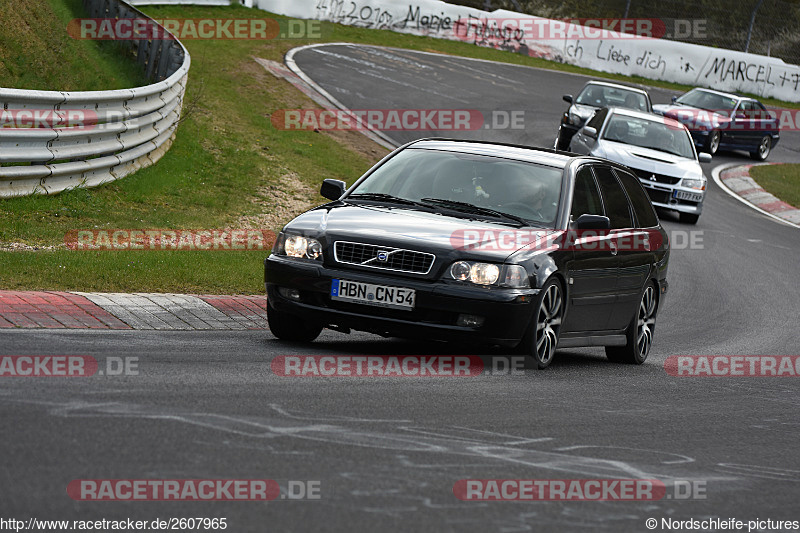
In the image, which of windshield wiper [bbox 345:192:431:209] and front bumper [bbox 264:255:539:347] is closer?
front bumper [bbox 264:255:539:347]

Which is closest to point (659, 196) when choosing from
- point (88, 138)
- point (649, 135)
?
point (649, 135)

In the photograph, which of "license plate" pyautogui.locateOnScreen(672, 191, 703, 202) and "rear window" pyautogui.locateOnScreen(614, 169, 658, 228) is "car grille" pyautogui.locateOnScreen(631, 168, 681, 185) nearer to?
"license plate" pyautogui.locateOnScreen(672, 191, 703, 202)

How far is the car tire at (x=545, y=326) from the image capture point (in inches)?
329

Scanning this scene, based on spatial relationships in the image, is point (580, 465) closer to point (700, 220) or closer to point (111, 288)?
point (111, 288)

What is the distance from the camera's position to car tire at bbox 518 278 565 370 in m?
8.36

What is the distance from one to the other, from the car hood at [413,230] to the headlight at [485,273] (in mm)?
58

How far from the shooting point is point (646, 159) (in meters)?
20.8

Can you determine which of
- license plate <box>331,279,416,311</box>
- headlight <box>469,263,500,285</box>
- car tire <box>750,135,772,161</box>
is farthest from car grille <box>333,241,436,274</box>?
car tire <box>750,135,772,161</box>

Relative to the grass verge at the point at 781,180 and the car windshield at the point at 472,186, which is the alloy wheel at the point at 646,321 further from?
the grass verge at the point at 781,180

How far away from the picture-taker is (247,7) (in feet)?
120

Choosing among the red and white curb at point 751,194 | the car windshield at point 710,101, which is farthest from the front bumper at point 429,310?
the car windshield at point 710,101

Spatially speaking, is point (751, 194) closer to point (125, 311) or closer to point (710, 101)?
point (710, 101)

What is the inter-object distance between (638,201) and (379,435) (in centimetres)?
536

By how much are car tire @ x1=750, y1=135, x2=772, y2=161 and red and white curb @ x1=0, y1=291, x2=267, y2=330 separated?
24946mm
